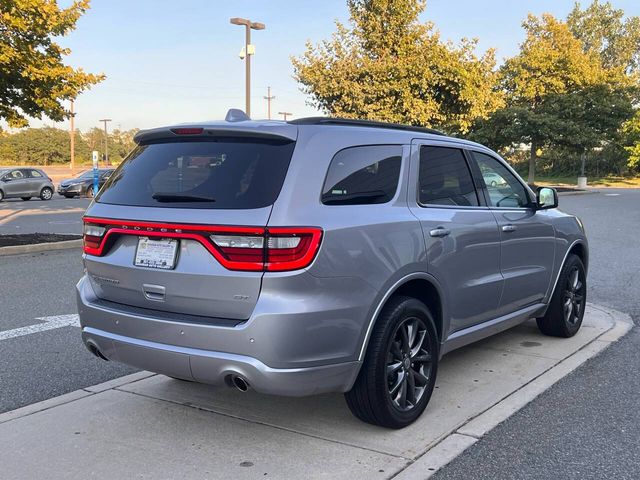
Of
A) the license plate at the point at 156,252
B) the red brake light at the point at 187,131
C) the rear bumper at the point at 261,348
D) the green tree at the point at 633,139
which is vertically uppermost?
the green tree at the point at 633,139

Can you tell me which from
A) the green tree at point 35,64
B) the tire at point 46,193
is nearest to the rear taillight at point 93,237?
the green tree at point 35,64

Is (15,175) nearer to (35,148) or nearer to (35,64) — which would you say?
(35,64)

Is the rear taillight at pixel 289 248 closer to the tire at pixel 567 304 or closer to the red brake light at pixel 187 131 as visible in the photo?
the red brake light at pixel 187 131

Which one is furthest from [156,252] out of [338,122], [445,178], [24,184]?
[24,184]

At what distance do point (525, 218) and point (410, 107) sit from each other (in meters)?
20.1

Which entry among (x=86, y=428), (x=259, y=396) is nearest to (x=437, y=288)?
(x=259, y=396)

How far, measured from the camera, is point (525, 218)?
201 inches

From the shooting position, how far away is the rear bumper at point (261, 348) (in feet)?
10.1

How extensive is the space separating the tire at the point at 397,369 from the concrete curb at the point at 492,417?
31 cm

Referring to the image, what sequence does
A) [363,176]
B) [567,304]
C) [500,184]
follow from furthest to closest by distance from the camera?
[567,304], [500,184], [363,176]

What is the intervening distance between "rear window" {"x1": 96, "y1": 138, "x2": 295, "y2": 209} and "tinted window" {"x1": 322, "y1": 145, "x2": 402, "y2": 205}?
0.30 m

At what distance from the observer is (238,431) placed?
374cm

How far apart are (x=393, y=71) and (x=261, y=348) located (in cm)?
2244

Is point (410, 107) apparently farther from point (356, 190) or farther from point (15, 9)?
point (356, 190)
